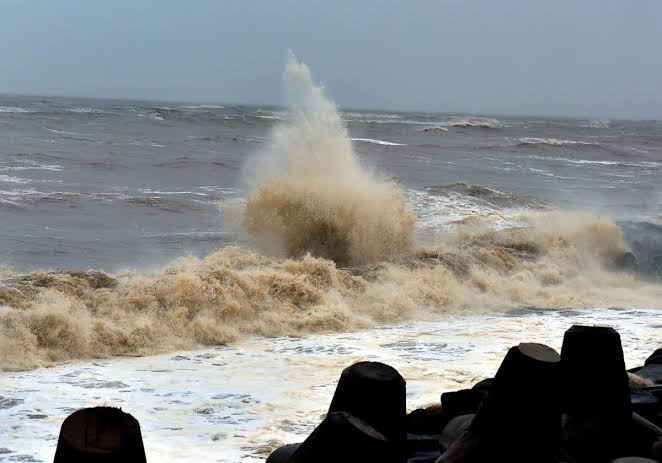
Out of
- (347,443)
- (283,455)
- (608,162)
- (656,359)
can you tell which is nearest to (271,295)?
(656,359)

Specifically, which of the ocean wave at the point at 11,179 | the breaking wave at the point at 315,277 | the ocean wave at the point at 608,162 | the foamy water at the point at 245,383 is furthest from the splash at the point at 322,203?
the ocean wave at the point at 608,162

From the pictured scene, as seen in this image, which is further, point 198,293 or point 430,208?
point 430,208

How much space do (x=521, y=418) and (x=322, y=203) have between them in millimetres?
11248

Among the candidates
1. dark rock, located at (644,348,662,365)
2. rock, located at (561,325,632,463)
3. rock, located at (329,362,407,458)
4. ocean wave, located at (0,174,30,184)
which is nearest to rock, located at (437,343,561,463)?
rock, located at (329,362,407,458)

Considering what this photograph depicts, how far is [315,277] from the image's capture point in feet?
35.2

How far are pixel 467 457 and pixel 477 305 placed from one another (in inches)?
301

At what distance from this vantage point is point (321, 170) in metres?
15.9

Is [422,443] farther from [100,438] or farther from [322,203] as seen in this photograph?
[322,203]

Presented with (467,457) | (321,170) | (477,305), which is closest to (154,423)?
(467,457)

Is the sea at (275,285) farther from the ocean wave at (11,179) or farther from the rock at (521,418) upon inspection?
the rock at (521,418)

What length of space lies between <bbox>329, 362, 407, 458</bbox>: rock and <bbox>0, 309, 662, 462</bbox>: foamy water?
7.47 feet

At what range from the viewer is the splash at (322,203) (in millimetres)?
13416

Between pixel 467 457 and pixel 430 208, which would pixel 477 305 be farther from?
pixel 430 208

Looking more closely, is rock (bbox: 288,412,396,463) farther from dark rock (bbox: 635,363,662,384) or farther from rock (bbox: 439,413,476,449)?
dark rock (bbox: 635,363,662,384)
